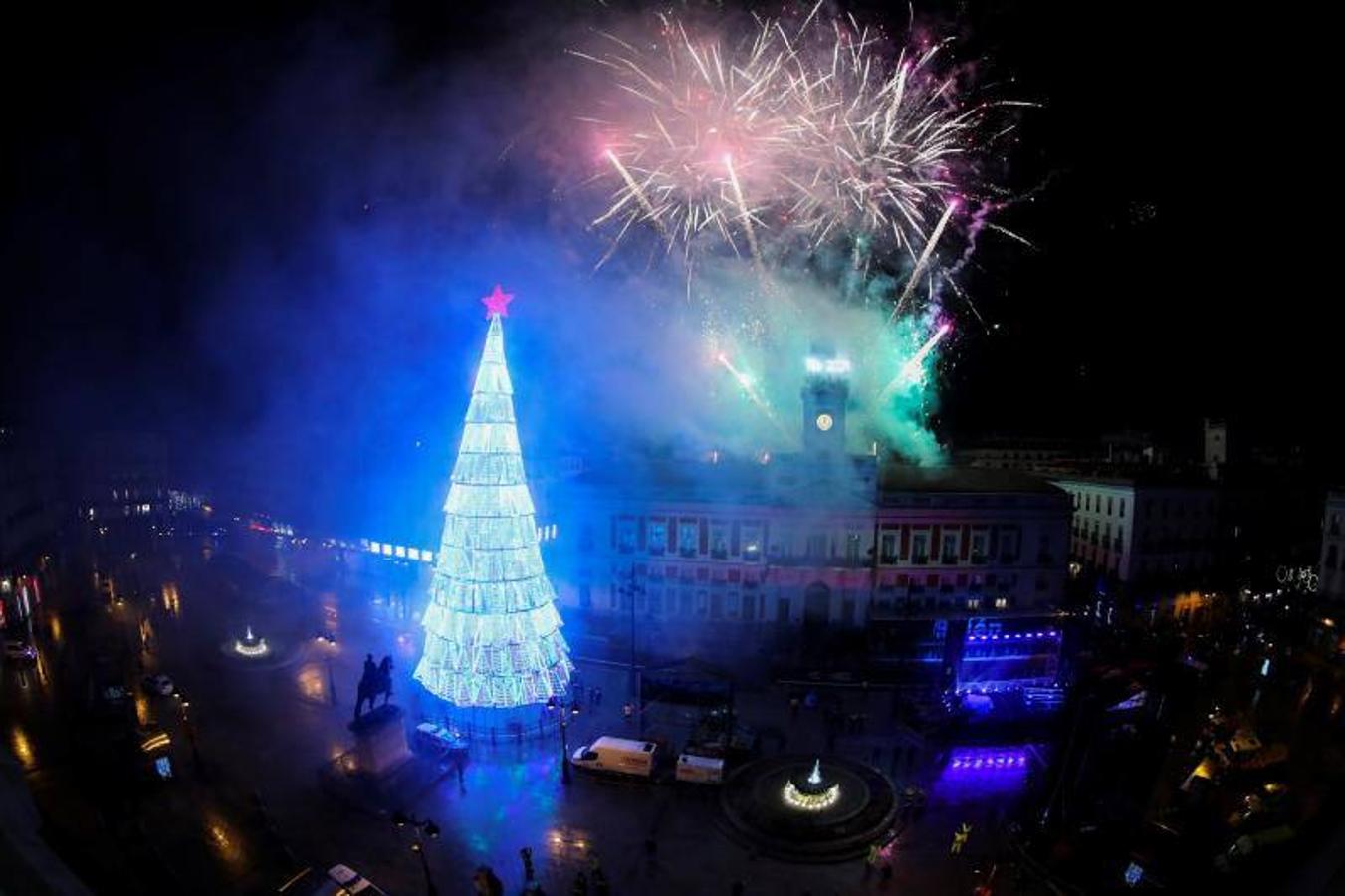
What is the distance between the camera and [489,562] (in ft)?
82.5

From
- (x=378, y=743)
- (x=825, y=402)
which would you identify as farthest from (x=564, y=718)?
(x=825, y=402)

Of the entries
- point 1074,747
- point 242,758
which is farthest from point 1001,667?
point 242,758

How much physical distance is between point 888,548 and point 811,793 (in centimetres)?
2017

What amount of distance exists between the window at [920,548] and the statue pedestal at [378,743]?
28011 millimetres

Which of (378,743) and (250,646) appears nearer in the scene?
(378,743)

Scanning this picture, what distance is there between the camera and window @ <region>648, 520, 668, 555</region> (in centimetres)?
4075

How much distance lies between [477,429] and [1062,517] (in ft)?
109

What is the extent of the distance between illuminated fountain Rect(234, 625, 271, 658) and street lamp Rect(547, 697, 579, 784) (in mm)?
15813

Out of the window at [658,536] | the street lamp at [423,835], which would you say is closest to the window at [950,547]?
the window at [658,536]

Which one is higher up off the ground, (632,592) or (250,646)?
(632,592)

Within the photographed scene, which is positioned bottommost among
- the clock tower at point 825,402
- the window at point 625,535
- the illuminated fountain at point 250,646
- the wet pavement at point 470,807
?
the wet pavement at point 470,807

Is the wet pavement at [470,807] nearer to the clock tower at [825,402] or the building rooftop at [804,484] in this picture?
the building rooftop at [804,484]

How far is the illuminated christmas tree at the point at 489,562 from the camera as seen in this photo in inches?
991

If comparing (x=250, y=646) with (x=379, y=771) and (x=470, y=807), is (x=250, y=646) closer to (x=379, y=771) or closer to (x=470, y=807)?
(x=379, y=771)
